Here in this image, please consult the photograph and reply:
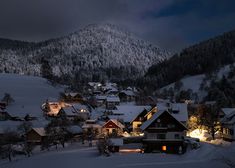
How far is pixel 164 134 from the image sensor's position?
191ft

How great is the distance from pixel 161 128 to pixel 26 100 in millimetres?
95137

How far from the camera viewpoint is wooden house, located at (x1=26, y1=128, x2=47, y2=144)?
77375 millimetres

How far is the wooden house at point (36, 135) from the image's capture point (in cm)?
7738

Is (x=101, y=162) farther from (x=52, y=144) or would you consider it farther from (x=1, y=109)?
(x=1, y=109)

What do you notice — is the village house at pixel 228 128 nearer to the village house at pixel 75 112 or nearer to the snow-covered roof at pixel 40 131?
the snow-covered roof at pixel 40 131

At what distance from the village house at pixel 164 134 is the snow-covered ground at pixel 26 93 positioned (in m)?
48.3

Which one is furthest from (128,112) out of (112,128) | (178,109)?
(178,109)

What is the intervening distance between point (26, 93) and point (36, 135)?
3314 inches

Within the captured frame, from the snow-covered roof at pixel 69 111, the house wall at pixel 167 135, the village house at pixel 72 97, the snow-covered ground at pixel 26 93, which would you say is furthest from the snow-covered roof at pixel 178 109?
the village house at pixel 72 97

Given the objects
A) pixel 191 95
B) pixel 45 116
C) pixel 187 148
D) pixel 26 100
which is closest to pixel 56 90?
pixel 26 100

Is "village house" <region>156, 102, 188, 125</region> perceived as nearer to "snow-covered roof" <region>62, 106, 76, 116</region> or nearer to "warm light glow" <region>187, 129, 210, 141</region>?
"warm light glow" <region>187, 129, 210, 141</region>

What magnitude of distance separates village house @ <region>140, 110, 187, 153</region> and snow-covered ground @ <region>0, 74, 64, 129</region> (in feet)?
158

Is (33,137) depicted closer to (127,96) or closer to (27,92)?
(27,92)

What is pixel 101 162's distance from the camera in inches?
1802
